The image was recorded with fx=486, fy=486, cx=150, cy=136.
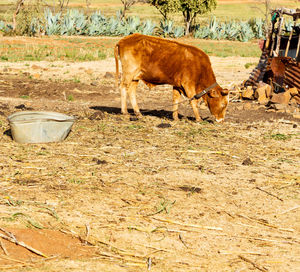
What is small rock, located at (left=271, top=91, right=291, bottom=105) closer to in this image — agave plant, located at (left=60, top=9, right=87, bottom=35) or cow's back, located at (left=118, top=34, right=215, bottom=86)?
cow's back, located at (left=118, top=34, right=215, bottom=86)

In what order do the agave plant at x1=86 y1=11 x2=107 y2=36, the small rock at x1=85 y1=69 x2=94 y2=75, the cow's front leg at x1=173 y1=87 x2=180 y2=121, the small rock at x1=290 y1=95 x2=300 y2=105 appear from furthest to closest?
the agave plant at x1=86 y1=11 x2=107 y2=36
the small rock at x1=85 y1=69 x2=94 y2=75
the small rock at x1=290 y1=95 x2=300 y2=105
the cow's front leg at x1=173 y1=87 x2=180 y2=121

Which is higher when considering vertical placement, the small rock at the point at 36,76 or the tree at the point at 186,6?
the tree at the point at 186,6

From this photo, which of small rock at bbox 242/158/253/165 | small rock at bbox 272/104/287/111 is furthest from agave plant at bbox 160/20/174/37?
small rock at bbox 242/158/253/165

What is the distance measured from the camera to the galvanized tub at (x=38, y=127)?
7500 mm

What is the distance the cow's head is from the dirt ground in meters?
0.27

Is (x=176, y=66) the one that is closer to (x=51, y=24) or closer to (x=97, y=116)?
(x=97, y=116)

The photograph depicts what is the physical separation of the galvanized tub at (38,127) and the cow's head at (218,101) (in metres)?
3.22

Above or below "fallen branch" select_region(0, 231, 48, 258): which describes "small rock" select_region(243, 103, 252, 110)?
Answer: below

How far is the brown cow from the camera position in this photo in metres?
9.74

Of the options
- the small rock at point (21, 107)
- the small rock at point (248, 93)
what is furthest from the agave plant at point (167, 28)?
the small rock at point (21, 107)

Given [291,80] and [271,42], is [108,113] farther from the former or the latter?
[271,42]

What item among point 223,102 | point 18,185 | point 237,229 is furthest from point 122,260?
point 223,102

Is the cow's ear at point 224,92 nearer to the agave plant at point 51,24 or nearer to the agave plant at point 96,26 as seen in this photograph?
the agave plant at point 51,24

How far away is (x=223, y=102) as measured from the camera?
979cm
